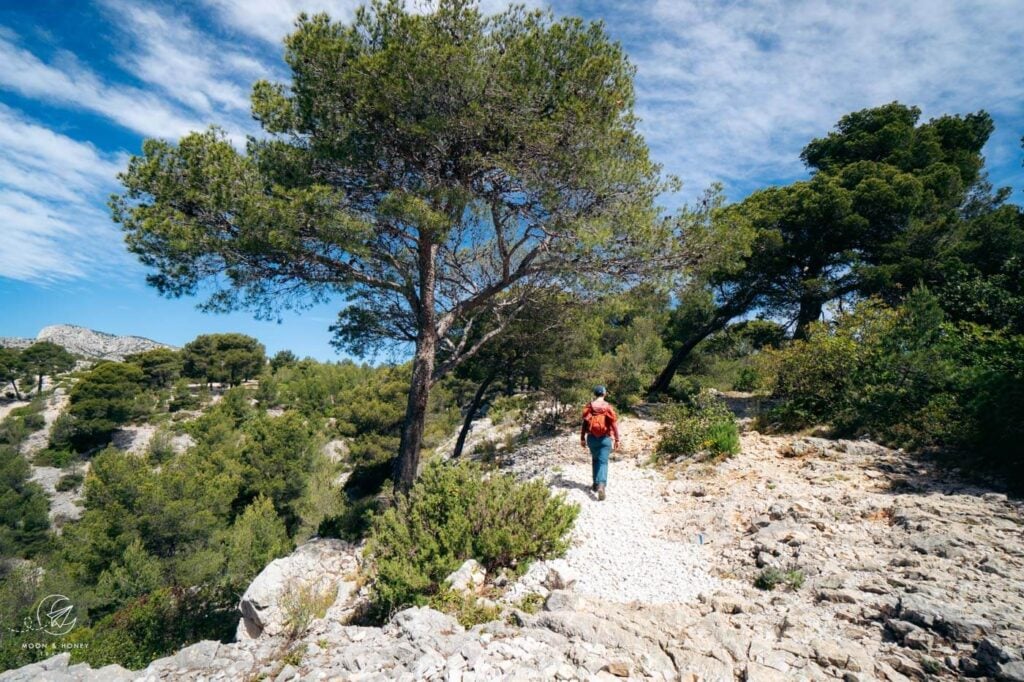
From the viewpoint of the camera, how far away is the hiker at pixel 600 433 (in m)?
7.35

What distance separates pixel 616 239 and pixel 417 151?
4.06m

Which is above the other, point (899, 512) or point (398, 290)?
point (398, 290)

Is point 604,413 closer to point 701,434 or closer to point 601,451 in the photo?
point 601,451

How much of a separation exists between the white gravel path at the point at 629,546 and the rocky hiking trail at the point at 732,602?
0.03 m

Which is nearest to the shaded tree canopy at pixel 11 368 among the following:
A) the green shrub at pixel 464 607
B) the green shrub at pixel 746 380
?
the green shrub at pixel 464 607

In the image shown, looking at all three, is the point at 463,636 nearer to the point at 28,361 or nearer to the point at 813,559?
the point at 813,559

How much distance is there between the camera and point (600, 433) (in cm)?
734

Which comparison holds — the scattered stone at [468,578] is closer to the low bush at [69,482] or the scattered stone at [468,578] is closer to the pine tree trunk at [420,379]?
the pine tree trunk at [420,379]

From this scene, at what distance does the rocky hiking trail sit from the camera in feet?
10.3

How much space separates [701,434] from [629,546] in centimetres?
452

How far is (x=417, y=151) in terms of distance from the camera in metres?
7.80

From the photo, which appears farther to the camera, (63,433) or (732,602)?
(63,433)

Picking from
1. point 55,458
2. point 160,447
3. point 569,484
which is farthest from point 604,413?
point 55,458

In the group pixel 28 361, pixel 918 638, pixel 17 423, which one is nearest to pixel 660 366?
pixel 918 638
